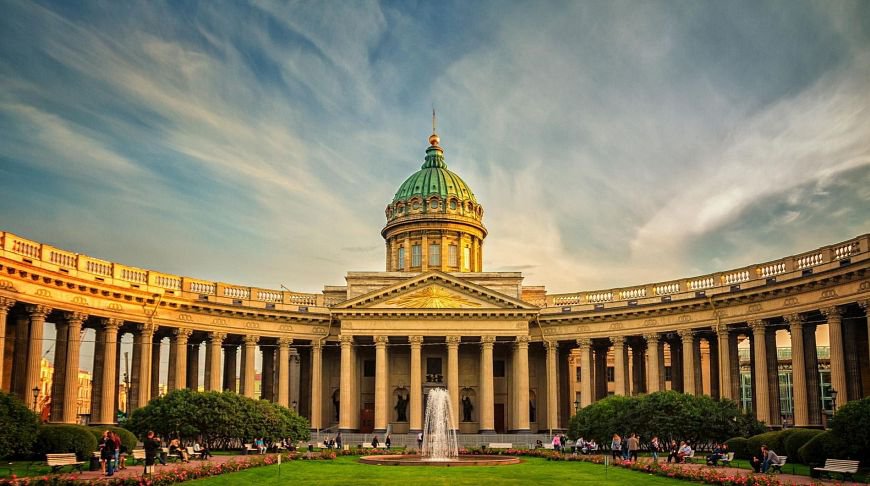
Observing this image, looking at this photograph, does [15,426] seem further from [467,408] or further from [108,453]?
[467,408]

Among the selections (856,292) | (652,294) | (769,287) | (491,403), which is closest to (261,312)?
(491,403)

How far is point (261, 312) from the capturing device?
69625 mm

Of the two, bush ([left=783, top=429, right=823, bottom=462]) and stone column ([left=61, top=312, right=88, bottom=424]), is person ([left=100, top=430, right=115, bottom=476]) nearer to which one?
stone column ([left=61, top=312, right=88, bottom=424])

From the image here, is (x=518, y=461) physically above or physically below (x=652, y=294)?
below

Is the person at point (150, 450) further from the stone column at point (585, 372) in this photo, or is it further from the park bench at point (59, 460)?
the stone column at point (585, 372)

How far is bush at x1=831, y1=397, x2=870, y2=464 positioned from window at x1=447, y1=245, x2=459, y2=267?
53.4 m

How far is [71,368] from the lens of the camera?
53188 mm

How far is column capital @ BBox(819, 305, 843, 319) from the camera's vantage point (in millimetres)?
51031

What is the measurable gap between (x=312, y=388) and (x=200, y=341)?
9.68 m

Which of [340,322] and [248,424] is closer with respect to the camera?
[248,424]

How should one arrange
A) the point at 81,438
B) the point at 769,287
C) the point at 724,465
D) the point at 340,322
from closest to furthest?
the point at 81,438
the point at 724,465
the point at 769,287
the point at 340,322

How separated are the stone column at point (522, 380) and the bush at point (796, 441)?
1255 inches

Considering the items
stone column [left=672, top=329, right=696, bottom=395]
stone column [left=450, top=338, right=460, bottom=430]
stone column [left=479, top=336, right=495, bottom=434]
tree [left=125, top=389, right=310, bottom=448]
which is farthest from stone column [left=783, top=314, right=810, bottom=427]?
tree [left=125, top=389, right=310, bottom=448]

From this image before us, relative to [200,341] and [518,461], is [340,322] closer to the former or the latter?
[200,341]
